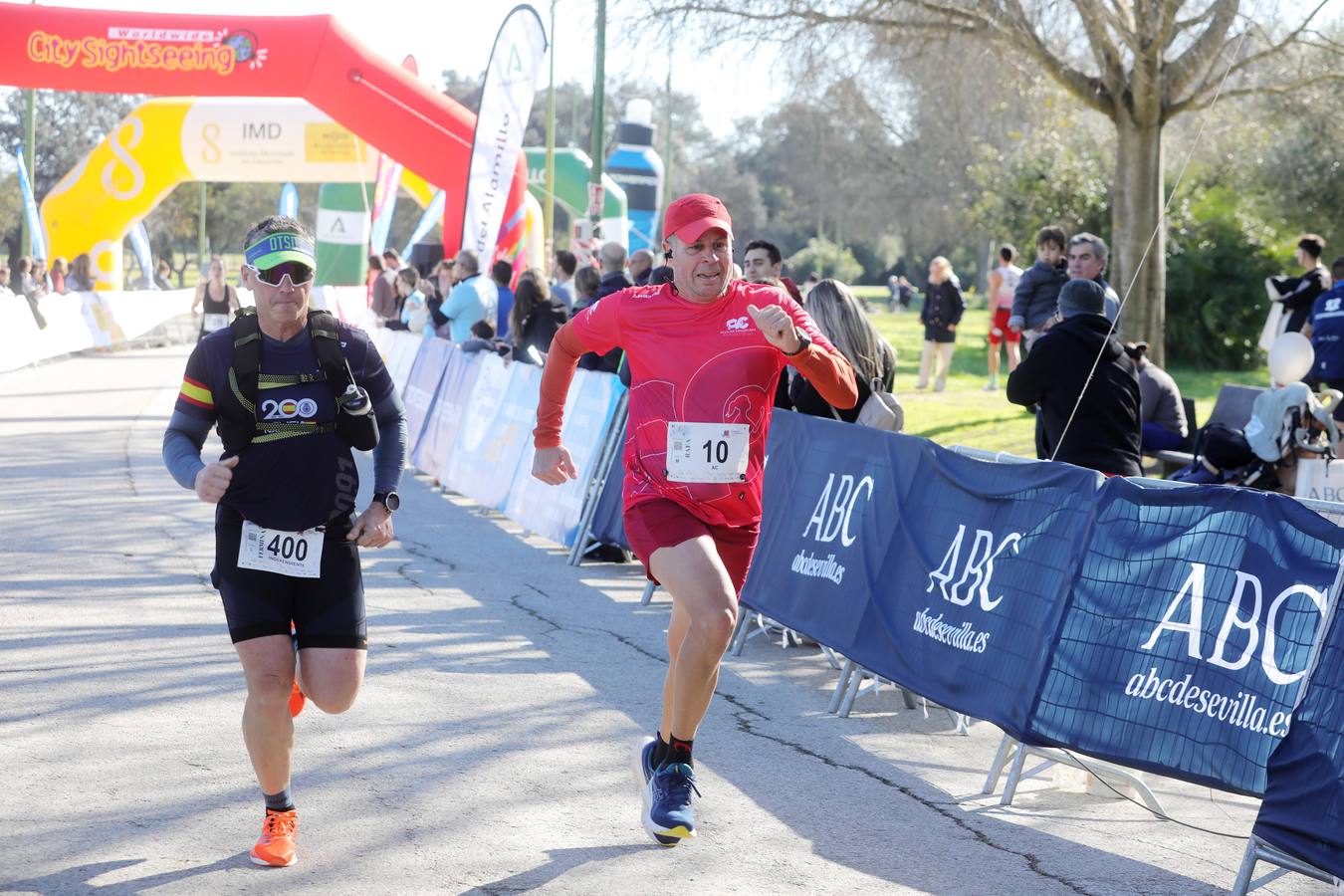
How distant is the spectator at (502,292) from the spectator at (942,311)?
6.33 meters

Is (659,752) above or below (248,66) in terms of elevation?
below

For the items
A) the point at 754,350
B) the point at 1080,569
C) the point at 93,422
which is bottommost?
the point at 93,422

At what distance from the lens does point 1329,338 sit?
1191cm

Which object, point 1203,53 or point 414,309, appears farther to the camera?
point 414,309

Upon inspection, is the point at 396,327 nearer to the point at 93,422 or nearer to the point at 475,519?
the point at 93,422

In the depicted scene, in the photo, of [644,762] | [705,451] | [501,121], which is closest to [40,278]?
[501,121]

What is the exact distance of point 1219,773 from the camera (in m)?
4.84

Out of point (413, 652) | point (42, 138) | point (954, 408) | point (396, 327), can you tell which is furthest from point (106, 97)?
point (413, 652)

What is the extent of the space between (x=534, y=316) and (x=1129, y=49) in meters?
6.59

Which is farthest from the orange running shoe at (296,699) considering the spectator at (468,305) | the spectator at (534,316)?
the spectator at (468,305)

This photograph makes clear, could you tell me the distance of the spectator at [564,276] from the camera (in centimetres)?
1464

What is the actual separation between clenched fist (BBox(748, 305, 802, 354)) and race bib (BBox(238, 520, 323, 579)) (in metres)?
1.44

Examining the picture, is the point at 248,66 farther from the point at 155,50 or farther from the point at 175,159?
the point at 175,159

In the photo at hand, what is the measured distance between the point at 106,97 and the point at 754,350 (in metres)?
64.7
